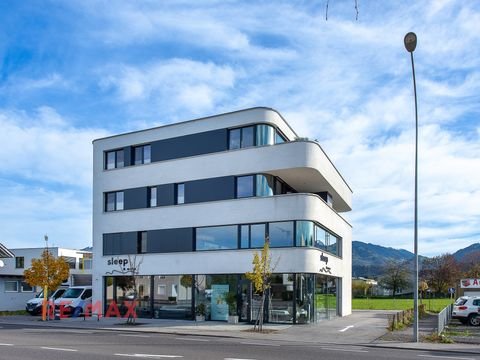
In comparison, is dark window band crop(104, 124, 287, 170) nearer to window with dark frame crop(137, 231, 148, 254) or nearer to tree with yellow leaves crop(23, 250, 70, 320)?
window with dark frame crop(137, 231, 148, 254)

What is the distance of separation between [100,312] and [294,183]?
13.7m

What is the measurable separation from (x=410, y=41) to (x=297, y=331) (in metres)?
12.9

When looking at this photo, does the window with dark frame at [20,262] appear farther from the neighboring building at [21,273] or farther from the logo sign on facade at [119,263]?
the logo sign on facade at [119,263]

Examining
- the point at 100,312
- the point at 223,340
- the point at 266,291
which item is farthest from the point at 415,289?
the point at 100,312

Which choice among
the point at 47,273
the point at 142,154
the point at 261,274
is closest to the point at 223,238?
the point at 261,274

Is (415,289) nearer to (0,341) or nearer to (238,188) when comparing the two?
(238,188)

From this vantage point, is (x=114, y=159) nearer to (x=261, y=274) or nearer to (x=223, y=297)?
(x=223, y=297)

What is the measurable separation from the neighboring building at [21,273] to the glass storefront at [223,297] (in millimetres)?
11372

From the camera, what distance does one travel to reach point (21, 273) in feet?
172

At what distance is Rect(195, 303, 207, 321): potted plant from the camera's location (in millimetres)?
30734

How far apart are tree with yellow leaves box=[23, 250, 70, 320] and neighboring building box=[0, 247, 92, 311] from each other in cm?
893

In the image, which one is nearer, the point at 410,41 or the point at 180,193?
the point at 410,41

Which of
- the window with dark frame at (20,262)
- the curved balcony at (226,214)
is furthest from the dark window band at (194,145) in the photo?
the window with dark frame at (20,262)

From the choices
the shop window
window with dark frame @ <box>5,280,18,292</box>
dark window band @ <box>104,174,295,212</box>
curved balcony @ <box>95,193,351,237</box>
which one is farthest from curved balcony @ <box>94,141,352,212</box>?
window with dark frame @ <box>5,280,18,292</box>
